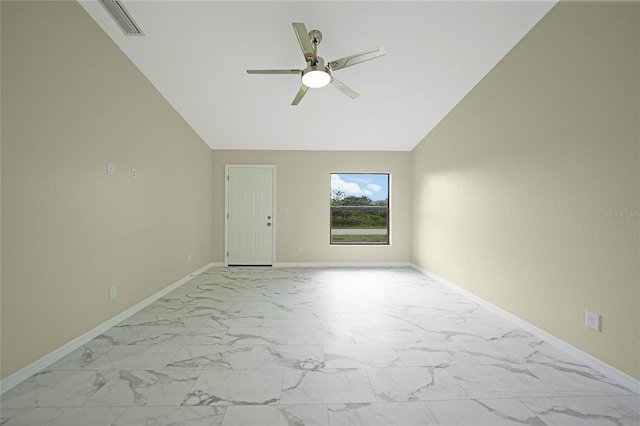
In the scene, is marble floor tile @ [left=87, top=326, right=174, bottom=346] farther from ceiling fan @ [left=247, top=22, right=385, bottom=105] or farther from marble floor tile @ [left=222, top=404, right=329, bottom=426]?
ceiling fan @ [left=247, top=22, right=385, bottom=105]

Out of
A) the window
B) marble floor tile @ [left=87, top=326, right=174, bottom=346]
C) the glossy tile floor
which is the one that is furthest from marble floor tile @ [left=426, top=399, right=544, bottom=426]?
the window

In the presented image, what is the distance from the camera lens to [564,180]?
2344 millimetres

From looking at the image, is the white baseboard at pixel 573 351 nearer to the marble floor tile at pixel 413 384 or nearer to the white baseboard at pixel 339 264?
the marble floor tile at pixel 413 384

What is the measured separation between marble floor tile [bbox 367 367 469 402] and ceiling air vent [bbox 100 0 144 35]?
332 centimetres

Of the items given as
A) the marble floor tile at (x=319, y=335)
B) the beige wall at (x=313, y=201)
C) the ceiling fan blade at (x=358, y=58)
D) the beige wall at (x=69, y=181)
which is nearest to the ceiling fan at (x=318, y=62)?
the ceiling fan blade at (x=358, y=58)

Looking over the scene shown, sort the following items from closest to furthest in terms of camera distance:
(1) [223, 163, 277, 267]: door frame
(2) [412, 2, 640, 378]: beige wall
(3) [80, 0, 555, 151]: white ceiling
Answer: (2) [412, 2, 640, 378]: beige wall
(3) [80, 0, 555, 151]: white ceiling
(1) [223, 163, 277, 267]: door frame

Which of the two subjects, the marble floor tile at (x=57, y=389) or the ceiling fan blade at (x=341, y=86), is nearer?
the marble floor tile at (x=57, y=389)

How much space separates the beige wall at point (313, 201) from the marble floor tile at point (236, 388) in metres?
3.87

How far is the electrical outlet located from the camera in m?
2.05

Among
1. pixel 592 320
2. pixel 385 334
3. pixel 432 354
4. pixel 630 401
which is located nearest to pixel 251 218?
pixel 385 334

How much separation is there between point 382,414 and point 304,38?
101 inches

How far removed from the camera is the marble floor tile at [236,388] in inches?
66.4

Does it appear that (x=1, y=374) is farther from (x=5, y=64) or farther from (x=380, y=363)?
(x=380, y=363)

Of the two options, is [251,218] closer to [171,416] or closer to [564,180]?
[171,416]
